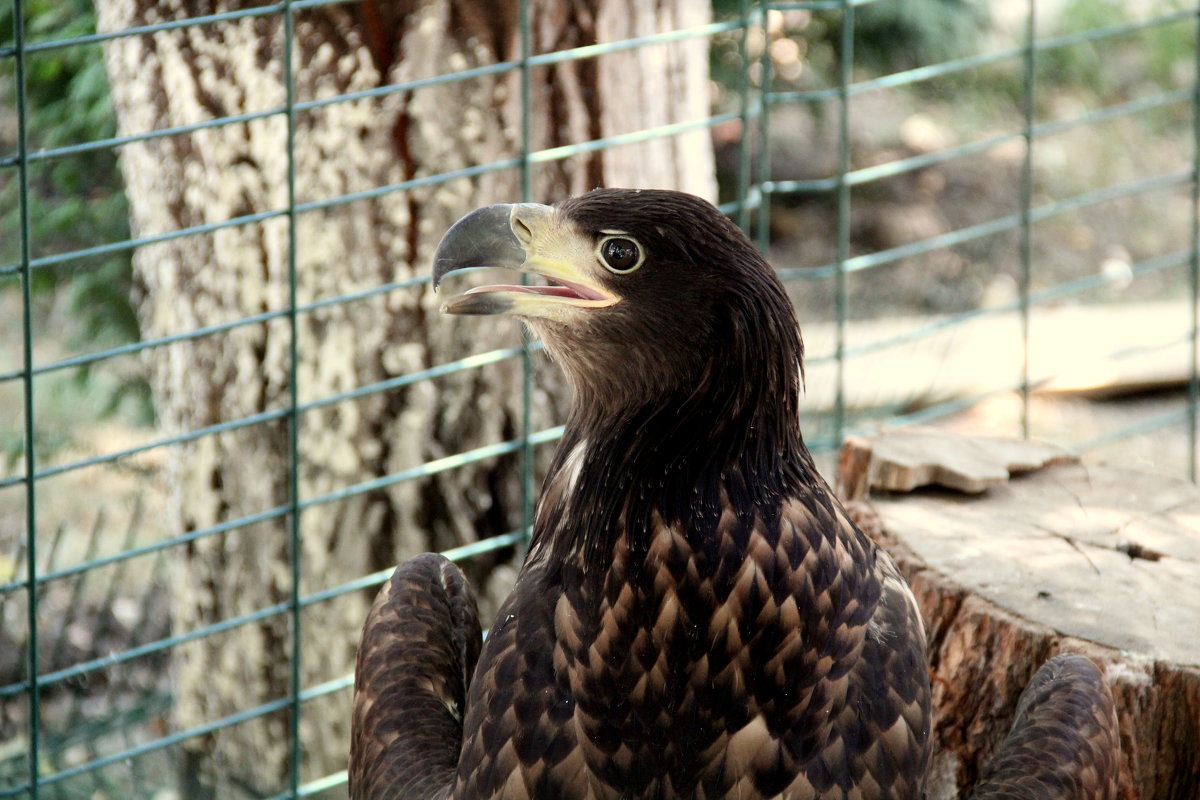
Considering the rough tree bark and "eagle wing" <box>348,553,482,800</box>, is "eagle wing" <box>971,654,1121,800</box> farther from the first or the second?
the rough tree bark

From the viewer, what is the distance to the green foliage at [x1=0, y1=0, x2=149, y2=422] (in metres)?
5.43

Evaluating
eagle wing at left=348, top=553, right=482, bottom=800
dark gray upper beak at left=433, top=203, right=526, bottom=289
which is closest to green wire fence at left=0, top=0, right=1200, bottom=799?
eagle wing at left=348, top=553, right=482, bottom=800

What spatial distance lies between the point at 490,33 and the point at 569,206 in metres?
1.98

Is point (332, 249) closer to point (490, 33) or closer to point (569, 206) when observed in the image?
point (490, 33)

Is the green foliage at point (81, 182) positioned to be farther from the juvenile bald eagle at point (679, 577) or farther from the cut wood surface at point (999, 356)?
the juvenile bald eagle at point (679, 577)

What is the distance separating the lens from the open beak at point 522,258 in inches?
98.4

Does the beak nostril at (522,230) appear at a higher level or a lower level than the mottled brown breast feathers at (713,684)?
higher

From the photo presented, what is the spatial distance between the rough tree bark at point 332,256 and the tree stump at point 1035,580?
1.32 meters

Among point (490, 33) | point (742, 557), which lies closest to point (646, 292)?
point (742, 557)

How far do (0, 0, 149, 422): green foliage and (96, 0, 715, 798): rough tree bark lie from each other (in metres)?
0.79

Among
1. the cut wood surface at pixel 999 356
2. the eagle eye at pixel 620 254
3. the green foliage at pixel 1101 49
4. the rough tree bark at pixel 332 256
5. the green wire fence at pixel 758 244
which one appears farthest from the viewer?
the green foliage at pixel 1101 49

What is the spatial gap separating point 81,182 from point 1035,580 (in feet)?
13.1

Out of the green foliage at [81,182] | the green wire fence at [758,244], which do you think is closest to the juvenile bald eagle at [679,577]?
the green wire fence at [758,244]

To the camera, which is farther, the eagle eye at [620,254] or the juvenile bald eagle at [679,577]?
the eagle eye at [620,254]
